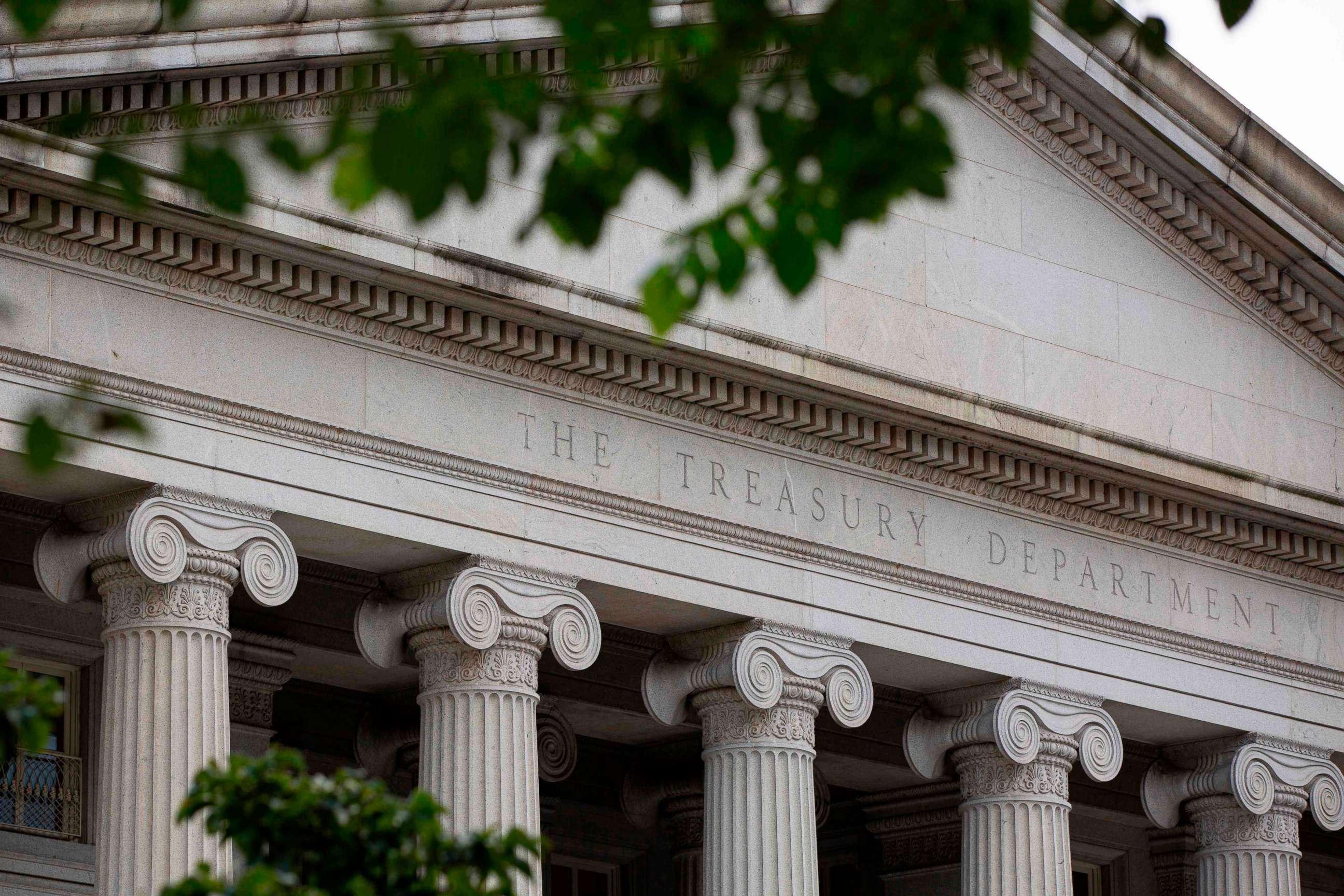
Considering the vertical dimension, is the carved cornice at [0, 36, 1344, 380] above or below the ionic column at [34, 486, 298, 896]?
above

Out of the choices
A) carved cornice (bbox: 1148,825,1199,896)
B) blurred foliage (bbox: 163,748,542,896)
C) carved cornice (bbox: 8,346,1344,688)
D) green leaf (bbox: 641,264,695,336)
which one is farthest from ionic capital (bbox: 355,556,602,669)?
green leaf (bbox: 641,264,695,336)

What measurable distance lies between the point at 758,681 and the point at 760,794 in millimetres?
1212

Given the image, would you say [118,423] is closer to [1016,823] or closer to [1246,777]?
[1016,823]

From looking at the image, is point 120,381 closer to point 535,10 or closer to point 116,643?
point 116,643

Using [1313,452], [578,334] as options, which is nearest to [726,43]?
[578,334]

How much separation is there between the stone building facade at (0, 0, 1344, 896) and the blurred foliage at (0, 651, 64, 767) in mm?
7694

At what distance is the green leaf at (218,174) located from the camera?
31.8 ft

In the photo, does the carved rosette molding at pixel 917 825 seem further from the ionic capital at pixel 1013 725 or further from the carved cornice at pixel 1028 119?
the carved cornice at pixel 1028 119

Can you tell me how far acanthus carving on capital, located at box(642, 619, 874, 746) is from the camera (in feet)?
92.7

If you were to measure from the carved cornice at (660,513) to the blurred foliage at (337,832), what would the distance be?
7893mm

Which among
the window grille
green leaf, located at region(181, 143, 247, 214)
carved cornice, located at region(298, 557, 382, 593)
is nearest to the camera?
green leaf, located at region(181, 143, 247, 214)

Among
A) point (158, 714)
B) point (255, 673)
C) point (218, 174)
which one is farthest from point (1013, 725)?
point (218, 174)

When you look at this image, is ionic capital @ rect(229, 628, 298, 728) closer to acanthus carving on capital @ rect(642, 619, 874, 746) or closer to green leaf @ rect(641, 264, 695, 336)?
acanthus carving on capital @ rect(642, 619, 874, 746)

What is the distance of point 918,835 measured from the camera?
36.0 meters
